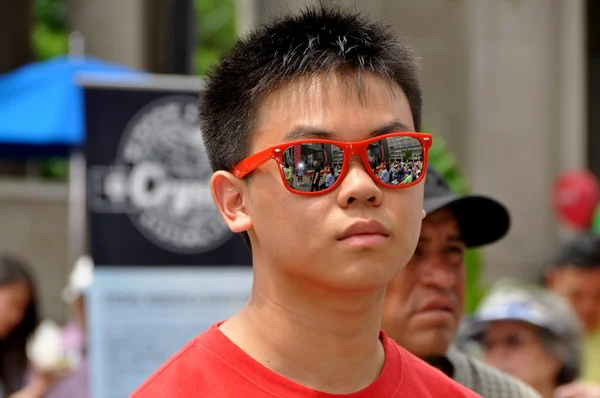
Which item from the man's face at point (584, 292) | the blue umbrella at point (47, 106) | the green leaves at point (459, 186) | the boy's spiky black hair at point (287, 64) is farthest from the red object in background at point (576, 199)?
the boy's spiky black hair at point (287, 64)

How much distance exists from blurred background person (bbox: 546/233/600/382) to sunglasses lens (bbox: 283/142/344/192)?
464cm

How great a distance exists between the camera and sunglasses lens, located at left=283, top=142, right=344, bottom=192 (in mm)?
2205

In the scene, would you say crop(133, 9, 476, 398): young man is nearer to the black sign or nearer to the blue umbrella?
the black sign

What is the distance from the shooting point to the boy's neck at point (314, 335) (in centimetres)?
229

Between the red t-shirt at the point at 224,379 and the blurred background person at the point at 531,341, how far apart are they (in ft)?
9.66

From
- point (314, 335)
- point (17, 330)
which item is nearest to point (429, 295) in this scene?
point (314, 335)

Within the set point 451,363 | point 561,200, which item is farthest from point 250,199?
point 561,200

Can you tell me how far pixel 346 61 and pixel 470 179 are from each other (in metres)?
7.62

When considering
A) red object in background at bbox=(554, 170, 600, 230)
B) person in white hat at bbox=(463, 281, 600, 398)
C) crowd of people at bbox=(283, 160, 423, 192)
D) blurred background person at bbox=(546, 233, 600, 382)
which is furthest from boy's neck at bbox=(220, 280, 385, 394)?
red object in background at bbox=(554, 170, 600, 230)

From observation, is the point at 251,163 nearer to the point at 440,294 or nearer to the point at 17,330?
the point at 440,294

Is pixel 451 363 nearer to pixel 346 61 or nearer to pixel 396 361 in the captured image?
pixel 396 361

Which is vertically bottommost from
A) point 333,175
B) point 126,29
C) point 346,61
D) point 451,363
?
point 451,363

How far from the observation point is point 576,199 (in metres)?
9.29

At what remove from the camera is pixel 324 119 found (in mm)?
2229
